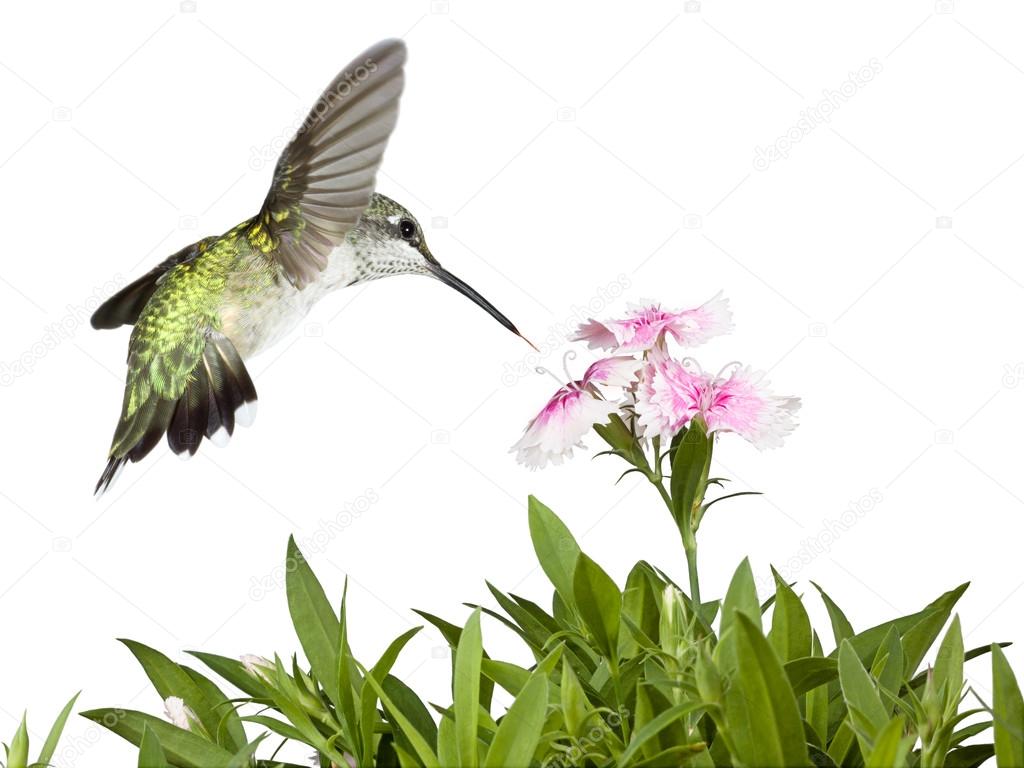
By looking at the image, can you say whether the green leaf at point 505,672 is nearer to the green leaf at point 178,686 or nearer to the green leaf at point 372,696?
the green leaf at point 372,696

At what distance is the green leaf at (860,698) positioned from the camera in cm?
147

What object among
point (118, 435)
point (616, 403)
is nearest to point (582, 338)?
point (616, 403)

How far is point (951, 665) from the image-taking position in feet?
5.47

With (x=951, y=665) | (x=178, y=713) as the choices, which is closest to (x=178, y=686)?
(x=178, y=713)

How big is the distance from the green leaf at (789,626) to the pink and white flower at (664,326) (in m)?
0.39

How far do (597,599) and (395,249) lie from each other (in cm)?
72

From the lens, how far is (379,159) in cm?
171

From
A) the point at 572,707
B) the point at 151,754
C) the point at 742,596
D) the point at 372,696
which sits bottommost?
the point at 151,754

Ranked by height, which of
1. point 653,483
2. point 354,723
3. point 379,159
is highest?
point 379,159

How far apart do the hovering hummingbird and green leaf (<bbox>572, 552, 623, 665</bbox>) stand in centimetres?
54

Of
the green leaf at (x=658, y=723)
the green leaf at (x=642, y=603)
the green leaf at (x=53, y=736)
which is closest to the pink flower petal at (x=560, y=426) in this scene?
the green leaf at (x=642, y=603)

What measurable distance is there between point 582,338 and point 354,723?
0.66 m

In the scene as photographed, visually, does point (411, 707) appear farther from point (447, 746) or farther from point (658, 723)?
point (658, 723)

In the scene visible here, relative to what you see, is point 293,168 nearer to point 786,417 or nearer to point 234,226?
point 234,226
